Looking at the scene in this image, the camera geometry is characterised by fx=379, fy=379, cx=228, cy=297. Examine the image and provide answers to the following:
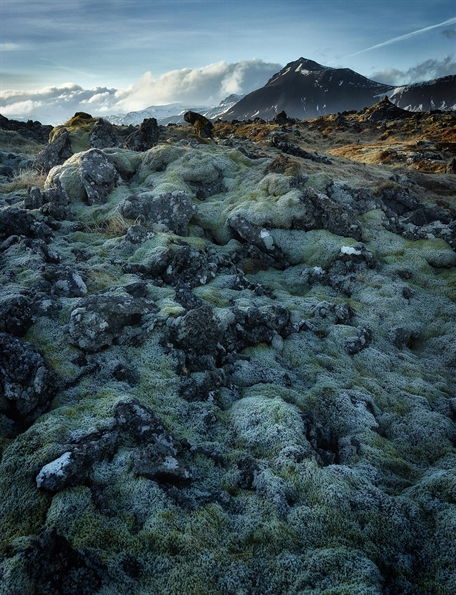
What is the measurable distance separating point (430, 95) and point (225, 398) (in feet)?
618

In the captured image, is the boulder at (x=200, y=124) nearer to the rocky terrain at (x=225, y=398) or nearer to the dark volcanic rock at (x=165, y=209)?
the rocky terrain at (x=225, y=398)

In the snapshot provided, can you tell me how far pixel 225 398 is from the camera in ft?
29.1

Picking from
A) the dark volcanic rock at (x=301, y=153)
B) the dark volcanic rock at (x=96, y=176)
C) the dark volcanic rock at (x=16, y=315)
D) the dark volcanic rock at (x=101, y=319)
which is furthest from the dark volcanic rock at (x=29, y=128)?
the dark volcanic rock at (x=101, y=319)

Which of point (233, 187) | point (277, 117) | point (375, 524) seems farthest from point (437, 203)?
point (277, 117)

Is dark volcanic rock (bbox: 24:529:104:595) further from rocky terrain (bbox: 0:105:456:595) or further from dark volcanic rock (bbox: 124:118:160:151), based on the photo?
dark volcanic rock (bbox: 124:118:160:151)

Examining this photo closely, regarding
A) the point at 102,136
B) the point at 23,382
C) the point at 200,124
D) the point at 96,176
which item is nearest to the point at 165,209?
the point at 96,176

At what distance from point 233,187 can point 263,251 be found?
6397mm

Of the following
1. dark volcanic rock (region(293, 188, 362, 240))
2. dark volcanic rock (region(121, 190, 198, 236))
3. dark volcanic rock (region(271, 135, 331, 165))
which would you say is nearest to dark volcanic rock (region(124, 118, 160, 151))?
dark volcanic rock (region(271, 135, 331, 165))

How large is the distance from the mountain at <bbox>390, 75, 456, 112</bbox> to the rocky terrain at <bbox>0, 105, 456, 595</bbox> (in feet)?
521

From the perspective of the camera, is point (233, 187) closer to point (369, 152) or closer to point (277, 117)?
point (369, 152)

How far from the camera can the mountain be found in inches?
5861

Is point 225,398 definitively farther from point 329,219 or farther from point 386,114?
point 386,114

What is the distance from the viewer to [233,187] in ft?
71.2

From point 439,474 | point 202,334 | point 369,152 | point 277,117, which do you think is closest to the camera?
point 439,474
